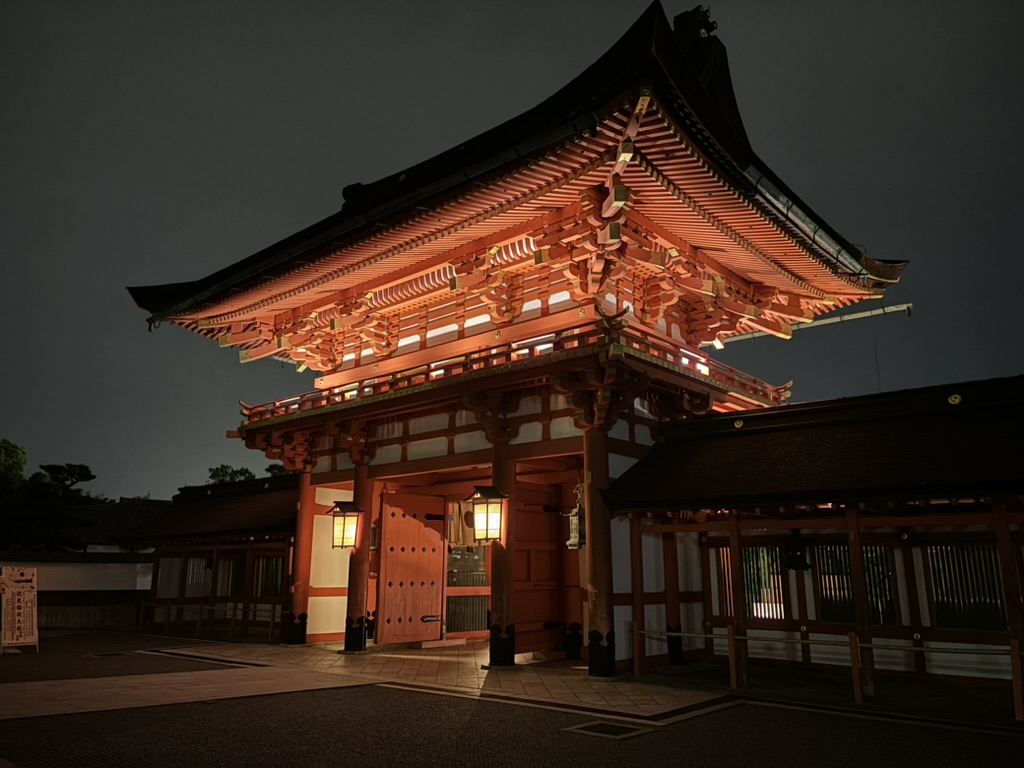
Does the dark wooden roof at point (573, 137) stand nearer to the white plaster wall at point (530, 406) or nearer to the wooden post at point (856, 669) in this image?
the white plaster wall at point (530, 406)

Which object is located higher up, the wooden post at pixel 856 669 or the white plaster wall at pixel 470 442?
the white plaster wall at pixel 470 442

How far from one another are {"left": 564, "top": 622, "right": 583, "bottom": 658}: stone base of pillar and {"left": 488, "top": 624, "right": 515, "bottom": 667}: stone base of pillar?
2456 mm

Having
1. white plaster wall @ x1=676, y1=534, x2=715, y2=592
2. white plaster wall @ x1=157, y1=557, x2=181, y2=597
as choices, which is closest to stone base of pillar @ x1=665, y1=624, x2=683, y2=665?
white plaster wall @ x1=676, y1=534, x2=715, y2=592

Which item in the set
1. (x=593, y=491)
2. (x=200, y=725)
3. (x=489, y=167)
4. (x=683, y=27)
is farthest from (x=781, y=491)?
(x=683, y=27)

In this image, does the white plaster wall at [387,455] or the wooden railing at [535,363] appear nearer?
the wooden railing at [535,363]

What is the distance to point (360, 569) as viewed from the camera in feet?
46.5

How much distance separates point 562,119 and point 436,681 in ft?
26.3

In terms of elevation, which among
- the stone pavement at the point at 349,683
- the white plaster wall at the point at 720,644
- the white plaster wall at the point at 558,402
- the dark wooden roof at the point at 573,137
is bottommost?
the stone pavement at the point at 349,683

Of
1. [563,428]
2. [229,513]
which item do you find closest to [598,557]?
[563,428]

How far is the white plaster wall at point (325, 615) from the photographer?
15797 millimetres

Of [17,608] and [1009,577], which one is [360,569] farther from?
[1009,577]

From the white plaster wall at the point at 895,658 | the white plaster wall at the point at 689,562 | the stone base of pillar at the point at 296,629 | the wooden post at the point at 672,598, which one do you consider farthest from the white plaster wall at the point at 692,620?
the stone base of pillar at the point at 296,629

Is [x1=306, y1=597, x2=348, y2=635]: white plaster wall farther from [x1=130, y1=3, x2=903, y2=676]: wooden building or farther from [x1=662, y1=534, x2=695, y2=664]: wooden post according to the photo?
[x1=662, y1=534, x2=695, y2=664]: wooden post

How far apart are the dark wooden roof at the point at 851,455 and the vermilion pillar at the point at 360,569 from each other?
5785 mm
